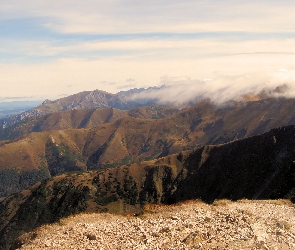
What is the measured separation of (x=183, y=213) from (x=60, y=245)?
1332 centimetres

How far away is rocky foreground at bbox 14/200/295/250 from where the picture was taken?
25.9 meters

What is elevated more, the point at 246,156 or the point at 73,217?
the point at 73,217

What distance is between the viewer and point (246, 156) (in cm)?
19875

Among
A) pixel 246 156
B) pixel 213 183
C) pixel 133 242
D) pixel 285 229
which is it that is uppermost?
pixel 133 242

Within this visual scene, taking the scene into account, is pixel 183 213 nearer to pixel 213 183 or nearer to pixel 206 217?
pixel 206 217

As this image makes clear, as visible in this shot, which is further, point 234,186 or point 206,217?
point 234,186

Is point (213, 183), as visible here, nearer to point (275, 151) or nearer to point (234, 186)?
point (234, 186)

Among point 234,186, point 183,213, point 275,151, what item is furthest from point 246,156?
point 183,213

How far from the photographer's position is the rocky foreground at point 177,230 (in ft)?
85.0

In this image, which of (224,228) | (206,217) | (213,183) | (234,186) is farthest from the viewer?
(213,183)

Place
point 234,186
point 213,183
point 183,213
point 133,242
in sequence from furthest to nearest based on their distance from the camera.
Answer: point 213,183 → point 234,186 → point 183,213 → point 133,242

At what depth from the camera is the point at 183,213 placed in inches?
1321

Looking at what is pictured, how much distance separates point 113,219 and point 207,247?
1280 centimetres

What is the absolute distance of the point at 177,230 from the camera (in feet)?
93.2
